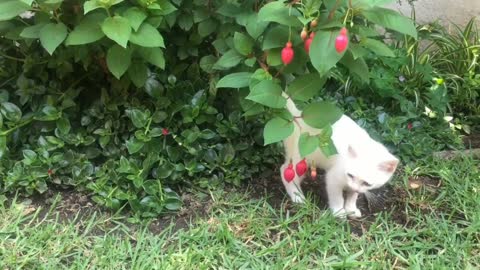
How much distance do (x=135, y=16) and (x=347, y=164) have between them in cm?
105

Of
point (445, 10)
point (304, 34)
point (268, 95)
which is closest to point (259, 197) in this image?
point (268, 95)

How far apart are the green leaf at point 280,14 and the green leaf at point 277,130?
370 mm

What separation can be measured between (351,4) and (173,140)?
1174 mm

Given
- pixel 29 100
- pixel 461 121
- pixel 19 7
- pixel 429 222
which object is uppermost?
pixel 19 7

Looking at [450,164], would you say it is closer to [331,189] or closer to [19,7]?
[331,189]

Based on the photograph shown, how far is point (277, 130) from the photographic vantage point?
208cm

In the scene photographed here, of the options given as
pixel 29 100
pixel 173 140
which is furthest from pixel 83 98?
pixel 173 140

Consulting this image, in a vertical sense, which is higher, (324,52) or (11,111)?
(324,52)

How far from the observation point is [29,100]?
2781mm

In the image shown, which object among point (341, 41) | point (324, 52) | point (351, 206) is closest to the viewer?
point (341, 41)

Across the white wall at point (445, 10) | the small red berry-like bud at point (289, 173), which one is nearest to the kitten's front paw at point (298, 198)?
the small red berry-like bud at point (289, 173)

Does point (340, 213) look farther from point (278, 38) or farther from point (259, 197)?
point (278, 38)

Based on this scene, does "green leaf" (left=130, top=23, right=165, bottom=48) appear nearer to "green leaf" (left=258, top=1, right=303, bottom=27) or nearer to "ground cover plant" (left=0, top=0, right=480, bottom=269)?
"ground cover plant" (left=0, top=0, right=480, bottom=269)

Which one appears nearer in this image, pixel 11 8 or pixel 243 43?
pixel 11 8
